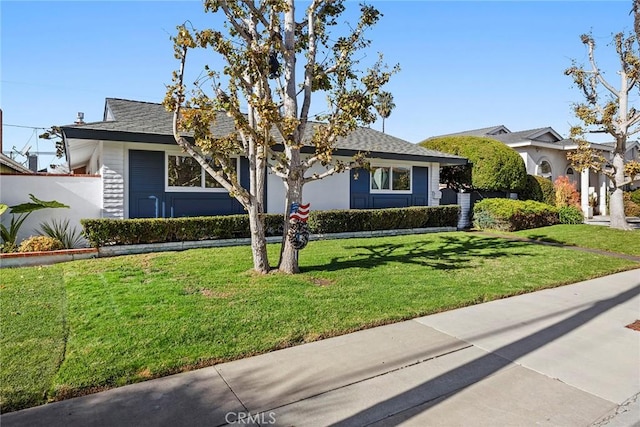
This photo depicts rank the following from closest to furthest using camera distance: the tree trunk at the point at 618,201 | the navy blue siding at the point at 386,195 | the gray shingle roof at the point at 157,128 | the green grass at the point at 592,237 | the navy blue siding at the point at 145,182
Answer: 1. the gray shingle roof at the point at 157,128
2. the navy blue siding at the point at 145,182
3. the green grass at the point at 592,237
4. the navy blue siding at the point at 386,195
5. the tree trunk at the point at 618,201

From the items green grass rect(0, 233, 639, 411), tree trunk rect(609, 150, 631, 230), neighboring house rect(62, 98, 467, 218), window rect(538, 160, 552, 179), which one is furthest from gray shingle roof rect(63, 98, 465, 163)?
window rect(538, 160, 552, 179)

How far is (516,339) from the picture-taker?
14.9ft

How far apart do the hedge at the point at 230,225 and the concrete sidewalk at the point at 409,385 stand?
20.8 feet

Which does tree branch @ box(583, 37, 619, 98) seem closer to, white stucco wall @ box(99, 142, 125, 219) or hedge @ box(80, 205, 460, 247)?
hedge @ box(80, 205, 460, 247)

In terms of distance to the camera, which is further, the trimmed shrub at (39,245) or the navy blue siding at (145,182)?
the navy blue siding at (145,182)

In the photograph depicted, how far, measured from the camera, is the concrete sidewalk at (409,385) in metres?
2.90

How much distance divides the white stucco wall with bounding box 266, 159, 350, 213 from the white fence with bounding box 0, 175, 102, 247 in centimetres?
481

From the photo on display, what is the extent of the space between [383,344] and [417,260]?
4829 mm

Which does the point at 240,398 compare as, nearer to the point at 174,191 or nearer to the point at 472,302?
the point at 472,302

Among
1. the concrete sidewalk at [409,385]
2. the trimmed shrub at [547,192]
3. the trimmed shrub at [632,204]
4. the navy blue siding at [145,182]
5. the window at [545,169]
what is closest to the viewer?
the concrete sidewalk at [409,385]

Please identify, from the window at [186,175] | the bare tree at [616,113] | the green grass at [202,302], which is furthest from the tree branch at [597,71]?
the window at [186,175]

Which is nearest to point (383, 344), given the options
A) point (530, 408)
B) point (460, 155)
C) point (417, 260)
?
point (530, 408)

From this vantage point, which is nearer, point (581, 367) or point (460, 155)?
point (581, 367)

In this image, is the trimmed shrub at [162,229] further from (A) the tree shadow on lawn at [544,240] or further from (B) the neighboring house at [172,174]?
(A) the tree shadow on lawn at [544,240]
